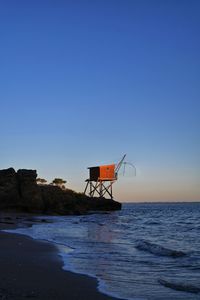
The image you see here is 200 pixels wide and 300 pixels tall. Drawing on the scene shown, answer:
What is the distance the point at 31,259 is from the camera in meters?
13.9

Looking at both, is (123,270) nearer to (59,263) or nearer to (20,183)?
(59,263)

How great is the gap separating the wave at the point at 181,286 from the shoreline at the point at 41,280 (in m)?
1.61

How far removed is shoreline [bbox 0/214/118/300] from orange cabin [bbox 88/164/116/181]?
90.8 m

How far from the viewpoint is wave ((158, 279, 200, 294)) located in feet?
32.2

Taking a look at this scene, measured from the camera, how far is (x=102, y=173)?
106 meters

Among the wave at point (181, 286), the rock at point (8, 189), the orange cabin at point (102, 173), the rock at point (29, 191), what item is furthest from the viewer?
the orange cabin at point (102, 173)

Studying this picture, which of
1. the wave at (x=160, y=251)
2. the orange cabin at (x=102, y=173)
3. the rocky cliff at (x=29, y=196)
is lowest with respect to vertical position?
the wave at (x=160, y=251)

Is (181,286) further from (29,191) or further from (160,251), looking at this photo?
(29,191)

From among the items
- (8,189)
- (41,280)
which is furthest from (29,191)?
(41,280)

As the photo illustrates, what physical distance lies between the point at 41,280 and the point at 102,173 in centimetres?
9601

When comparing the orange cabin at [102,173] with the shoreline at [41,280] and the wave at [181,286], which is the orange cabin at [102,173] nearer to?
the shoreline at [41,280]

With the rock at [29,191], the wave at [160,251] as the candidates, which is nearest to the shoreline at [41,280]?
the wave at [160,251]

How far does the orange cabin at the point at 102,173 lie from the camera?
105875 millimetres

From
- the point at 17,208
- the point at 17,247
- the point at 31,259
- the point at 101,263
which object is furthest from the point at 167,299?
the point at 17,208
